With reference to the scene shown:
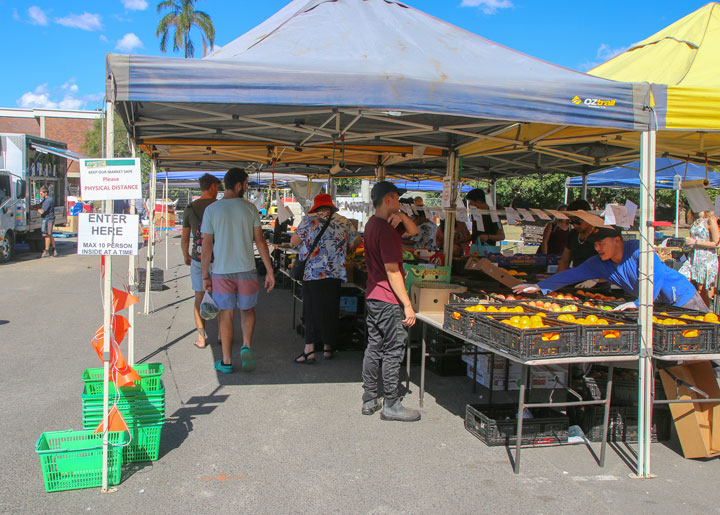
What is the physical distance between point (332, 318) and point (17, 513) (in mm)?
3742

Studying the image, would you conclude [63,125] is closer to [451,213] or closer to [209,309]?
[209,309]

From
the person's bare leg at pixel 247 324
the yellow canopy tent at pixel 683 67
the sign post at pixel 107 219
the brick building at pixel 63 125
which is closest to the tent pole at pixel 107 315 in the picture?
the sign post at pixel 107 219

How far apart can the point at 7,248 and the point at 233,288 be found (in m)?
13.0

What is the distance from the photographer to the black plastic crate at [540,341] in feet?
12.1

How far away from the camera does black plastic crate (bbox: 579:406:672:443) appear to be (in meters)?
4.55

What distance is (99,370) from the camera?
4129 mm

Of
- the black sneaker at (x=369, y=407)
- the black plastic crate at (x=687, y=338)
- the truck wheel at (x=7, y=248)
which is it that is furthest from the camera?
the truck wheel at (x=7, y=248)

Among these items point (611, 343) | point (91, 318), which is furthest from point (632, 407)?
point (91, 318)

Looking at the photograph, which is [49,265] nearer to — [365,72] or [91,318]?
[91,318]

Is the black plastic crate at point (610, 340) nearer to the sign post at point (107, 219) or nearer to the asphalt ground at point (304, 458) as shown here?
the asphalt ground at point (304, 458)

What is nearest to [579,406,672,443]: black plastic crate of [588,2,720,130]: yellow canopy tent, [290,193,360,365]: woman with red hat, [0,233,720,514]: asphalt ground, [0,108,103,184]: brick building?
[0,233,720,514]: asphalt ground

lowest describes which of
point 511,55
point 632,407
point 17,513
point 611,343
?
point 17,513

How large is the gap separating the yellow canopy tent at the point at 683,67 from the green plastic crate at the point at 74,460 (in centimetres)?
438

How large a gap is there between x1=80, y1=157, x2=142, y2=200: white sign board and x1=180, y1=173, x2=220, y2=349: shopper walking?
329cm
